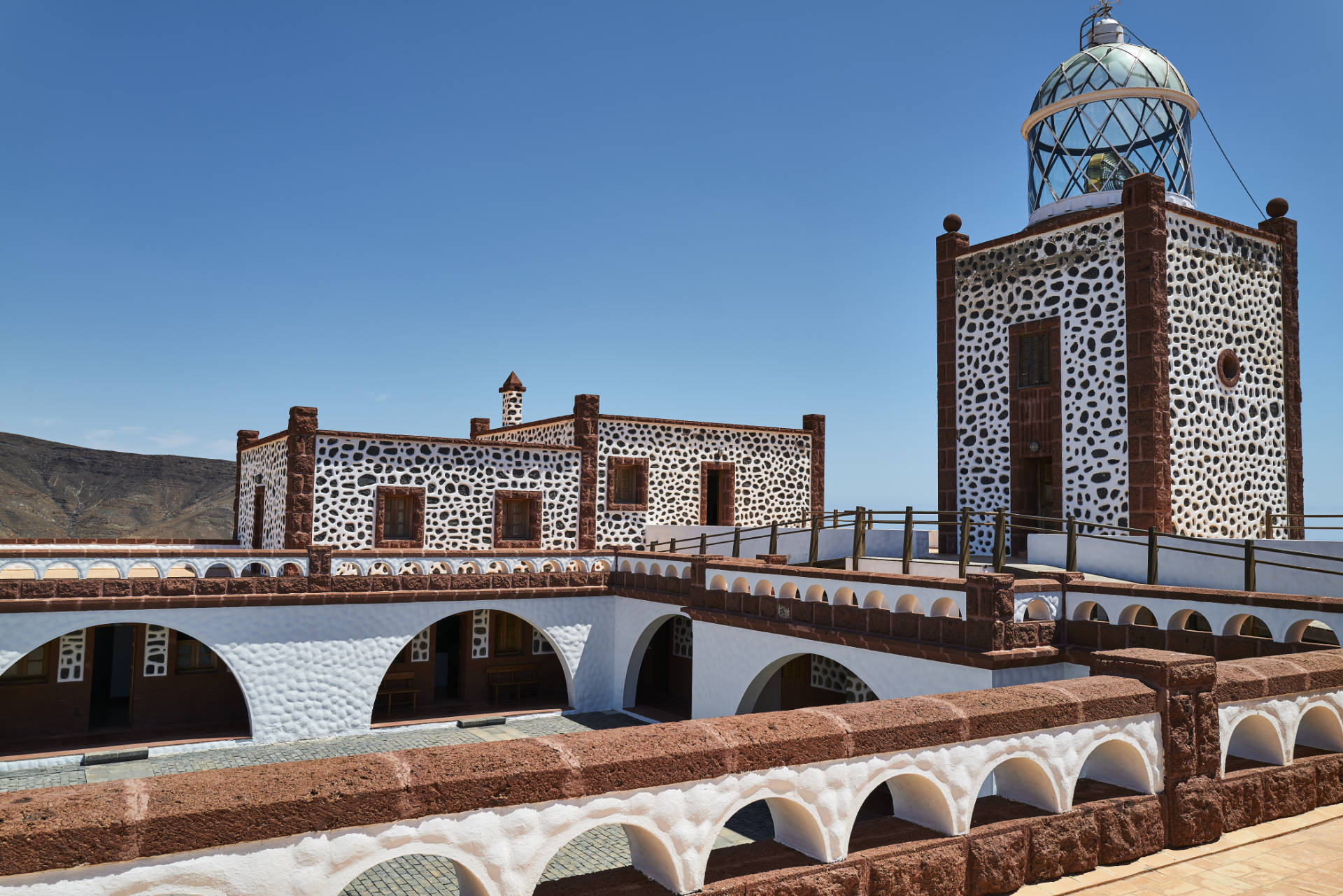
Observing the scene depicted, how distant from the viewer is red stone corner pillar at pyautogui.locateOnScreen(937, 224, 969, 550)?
13.8 meters

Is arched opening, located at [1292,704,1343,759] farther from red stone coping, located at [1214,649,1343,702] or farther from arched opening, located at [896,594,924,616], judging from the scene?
arched opening, located at [896,594,924,616]

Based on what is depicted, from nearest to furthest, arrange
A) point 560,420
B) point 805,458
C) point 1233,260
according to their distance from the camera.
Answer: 1. point 1233,260
2. point 560,420
3. point 805,458

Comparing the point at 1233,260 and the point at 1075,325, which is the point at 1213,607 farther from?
the point at 1233,260

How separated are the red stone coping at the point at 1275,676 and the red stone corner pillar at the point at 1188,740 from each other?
17cm

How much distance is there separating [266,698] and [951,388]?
11.2m

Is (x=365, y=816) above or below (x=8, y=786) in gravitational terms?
above

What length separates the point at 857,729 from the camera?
10.6 feet

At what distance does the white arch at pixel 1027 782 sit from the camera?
3627 mm

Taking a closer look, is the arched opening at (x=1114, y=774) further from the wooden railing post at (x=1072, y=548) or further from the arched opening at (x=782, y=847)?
the wooden railing post at (x=1072, y=548)

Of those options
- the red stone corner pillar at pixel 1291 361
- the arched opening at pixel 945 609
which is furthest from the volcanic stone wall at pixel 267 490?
the red stone corner pillar at pixel 1291 361

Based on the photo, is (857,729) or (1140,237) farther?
(1140,237)

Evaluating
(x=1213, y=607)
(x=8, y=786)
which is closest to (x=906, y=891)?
(x=1213, y=607)

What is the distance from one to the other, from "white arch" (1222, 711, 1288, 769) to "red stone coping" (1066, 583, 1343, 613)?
2.20 metres

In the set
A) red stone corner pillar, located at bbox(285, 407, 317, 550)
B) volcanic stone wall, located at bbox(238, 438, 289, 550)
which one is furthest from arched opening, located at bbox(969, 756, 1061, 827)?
volcanic stone wall, located at bbox(238, 438, 289, 550)
